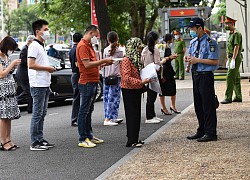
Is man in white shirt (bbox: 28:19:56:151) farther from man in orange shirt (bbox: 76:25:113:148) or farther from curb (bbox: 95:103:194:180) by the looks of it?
curb (bbox: 95:103:194:180)

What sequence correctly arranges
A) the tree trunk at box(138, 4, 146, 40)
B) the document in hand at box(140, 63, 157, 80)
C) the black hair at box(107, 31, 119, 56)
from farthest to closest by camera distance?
1. the tree trunk at box(138, 4, 146, 40)
2. the black hair at box(107, 31, 119, 56)
3. the document in hand at box(140, 63, 157, 80)

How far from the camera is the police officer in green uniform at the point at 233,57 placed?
14656mm

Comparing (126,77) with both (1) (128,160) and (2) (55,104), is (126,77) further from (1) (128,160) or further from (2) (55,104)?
(2) (55,104)

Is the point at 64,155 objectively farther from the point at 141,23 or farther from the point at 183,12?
the point at 141,23

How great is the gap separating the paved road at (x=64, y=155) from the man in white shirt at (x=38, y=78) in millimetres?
295

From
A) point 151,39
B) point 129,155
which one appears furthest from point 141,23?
point 129,155

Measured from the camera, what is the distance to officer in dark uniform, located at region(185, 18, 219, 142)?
9875 mm

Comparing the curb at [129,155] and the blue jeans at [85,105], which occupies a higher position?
the blue jeans at [85,105]

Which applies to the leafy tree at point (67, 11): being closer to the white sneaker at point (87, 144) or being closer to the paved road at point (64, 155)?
the paved road at point (64, 155)

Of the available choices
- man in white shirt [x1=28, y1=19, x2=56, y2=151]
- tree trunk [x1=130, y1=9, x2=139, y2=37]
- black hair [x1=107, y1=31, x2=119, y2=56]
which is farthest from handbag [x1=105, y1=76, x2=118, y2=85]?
tree trunk [x1=130, y1=9, x2=139, y2=37]

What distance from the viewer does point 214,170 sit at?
7.68 metres

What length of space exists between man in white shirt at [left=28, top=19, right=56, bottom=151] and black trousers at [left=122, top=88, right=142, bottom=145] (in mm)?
1205

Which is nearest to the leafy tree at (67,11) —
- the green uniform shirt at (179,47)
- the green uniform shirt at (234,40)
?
the green uniform shirt at (179,47)

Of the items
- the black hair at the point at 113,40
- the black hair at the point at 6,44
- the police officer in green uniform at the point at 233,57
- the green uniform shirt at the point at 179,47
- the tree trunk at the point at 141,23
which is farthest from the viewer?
the tree trunk at the point at 141,23
